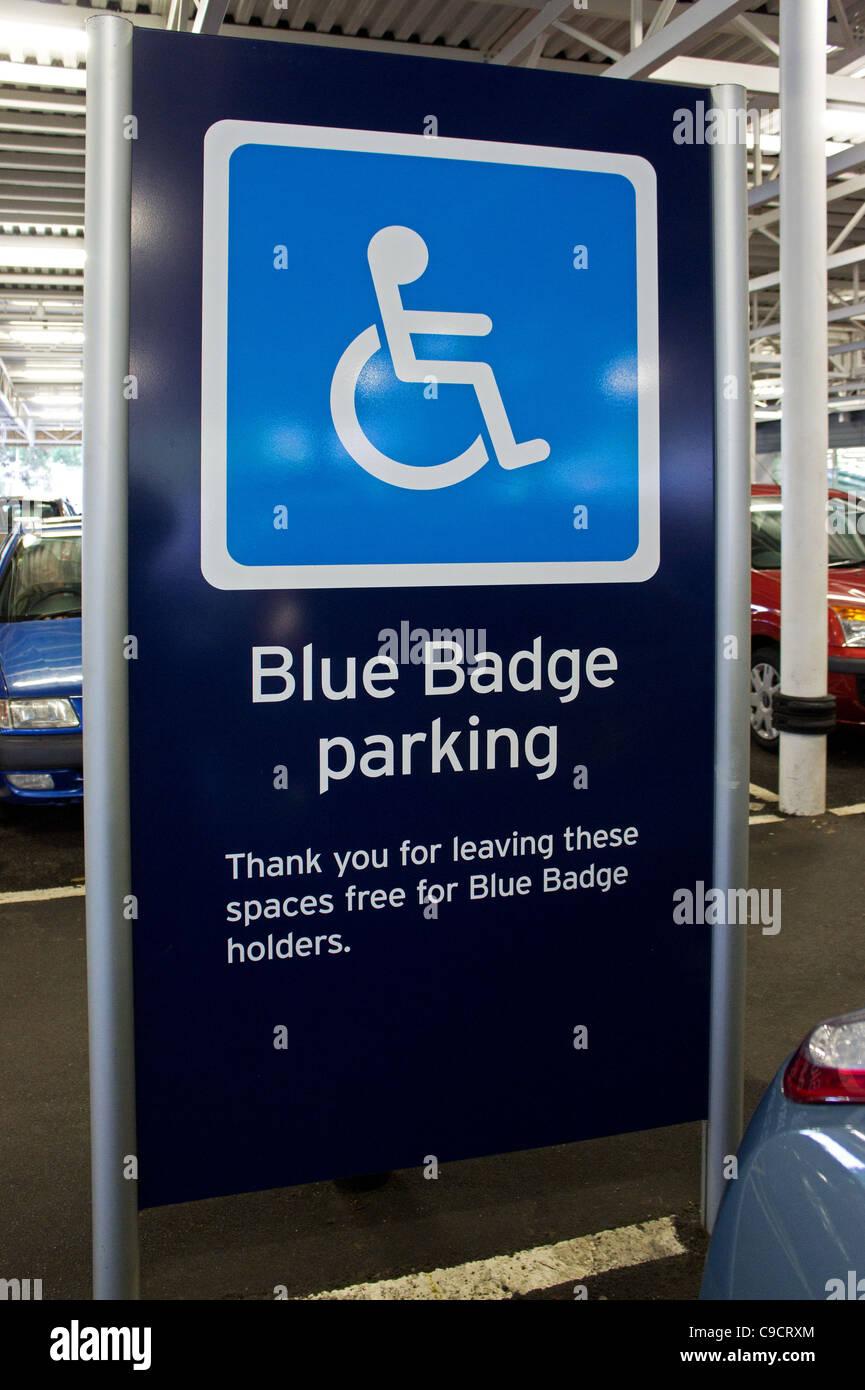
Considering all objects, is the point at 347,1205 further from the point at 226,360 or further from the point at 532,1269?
the point at 226,360

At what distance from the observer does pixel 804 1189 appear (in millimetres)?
1624

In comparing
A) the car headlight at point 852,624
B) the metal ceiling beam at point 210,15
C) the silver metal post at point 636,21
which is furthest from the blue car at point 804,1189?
the silver metal post at point 636,21

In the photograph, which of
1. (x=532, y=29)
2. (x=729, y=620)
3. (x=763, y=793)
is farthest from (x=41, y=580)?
(x=729, y=620)

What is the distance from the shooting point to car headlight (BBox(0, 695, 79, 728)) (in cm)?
590

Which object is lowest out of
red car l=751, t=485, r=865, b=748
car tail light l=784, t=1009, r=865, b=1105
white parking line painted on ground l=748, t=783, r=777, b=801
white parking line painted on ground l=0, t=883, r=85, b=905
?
white parking line painted on ground l=0, t=883, r=85, b=905

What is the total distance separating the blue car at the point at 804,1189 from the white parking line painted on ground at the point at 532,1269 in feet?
2.65

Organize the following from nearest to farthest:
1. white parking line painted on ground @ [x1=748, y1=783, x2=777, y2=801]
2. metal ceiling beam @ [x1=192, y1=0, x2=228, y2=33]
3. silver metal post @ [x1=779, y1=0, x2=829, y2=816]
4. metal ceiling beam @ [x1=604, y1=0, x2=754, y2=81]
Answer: silver metal post @ [x1=779, y1=0, x2=829, y2=816] < metal ceiling beam @ [x1=192, y1=0, x2=228, y2=33] < metal ceiling beam @ [x1=604, y1=0, x2=754, y2=81] < white parking line painted on ground @ [x1=748, y1=783, x2=777, y2=801]

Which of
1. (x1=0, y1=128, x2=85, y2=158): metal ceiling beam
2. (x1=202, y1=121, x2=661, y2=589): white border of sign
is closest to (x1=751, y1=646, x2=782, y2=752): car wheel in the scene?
(x1=202, y1=121, x2=661, y2=589): white border of sign

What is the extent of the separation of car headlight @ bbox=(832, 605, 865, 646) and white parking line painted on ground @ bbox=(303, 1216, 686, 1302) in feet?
18.7

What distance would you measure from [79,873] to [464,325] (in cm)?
414

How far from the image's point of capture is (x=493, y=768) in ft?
8.12

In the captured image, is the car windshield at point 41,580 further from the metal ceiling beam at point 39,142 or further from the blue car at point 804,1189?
the blue car at point 804,1189

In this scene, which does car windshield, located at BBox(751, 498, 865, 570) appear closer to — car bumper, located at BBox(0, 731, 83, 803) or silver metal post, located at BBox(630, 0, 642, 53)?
silver metal post, located at BBox(630, 0, 642, 53)
